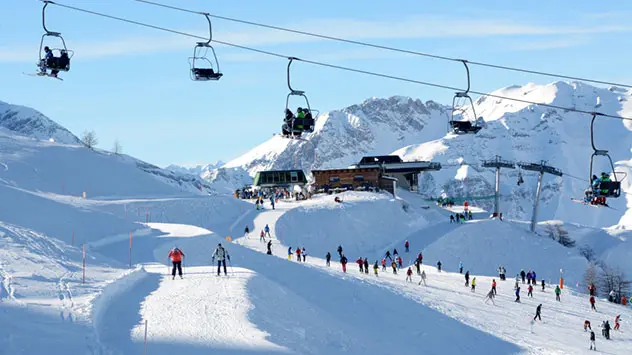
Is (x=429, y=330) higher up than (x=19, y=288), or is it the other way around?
(x=19, y=288)

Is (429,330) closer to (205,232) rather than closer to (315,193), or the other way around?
(205,232)

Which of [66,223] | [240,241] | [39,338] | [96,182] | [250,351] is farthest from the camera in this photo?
[96,182]

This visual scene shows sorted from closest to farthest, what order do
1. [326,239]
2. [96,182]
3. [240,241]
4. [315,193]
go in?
[240,241]
[326,239]
[96,182]
[315,193]

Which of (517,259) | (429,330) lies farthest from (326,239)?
(429,330)

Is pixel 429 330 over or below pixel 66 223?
below

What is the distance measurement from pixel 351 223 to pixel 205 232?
2239cm

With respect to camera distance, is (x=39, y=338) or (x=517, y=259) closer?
(x=39, y=338)

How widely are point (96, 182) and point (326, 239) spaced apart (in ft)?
78.6

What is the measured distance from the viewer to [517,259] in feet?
219

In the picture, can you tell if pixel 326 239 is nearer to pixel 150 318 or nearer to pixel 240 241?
pixel 240 241

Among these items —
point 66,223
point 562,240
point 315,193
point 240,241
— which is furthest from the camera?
point 562,240

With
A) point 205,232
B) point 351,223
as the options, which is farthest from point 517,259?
point 205,232

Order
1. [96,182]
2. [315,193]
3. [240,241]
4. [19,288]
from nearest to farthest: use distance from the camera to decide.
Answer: [19,288] → [240,241] → [96,182] → [315,193]

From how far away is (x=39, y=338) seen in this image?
64.3ft
